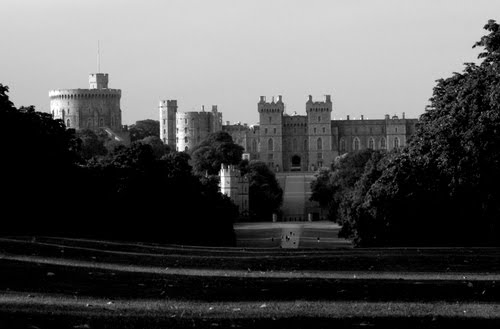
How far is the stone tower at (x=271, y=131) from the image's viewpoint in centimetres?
18912

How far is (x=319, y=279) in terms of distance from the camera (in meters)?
21.0

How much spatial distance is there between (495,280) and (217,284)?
14.5ft

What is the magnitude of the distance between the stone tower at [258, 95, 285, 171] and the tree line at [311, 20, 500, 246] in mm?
142288

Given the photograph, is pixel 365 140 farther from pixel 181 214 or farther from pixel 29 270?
pixel 29 270

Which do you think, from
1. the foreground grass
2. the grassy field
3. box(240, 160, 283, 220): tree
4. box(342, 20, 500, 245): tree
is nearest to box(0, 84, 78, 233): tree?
box(342, 20, 500, 245): tree

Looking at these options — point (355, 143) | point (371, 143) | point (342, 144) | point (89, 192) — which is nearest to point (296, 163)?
point (342, 144)

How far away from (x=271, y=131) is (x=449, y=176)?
5893 inches

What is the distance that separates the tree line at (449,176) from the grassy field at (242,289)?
386 inches

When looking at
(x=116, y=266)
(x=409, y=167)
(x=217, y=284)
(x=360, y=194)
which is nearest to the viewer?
(x=217, y=284)

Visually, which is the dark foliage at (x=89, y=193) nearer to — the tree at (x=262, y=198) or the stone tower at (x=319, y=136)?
the tree at (x=262, y=198)

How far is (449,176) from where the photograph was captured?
4031 centimetres

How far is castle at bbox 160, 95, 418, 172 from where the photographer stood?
190 m

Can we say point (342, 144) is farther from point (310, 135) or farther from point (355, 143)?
point (310, 135)

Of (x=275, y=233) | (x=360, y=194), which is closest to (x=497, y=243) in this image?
(x=360, y=194)
